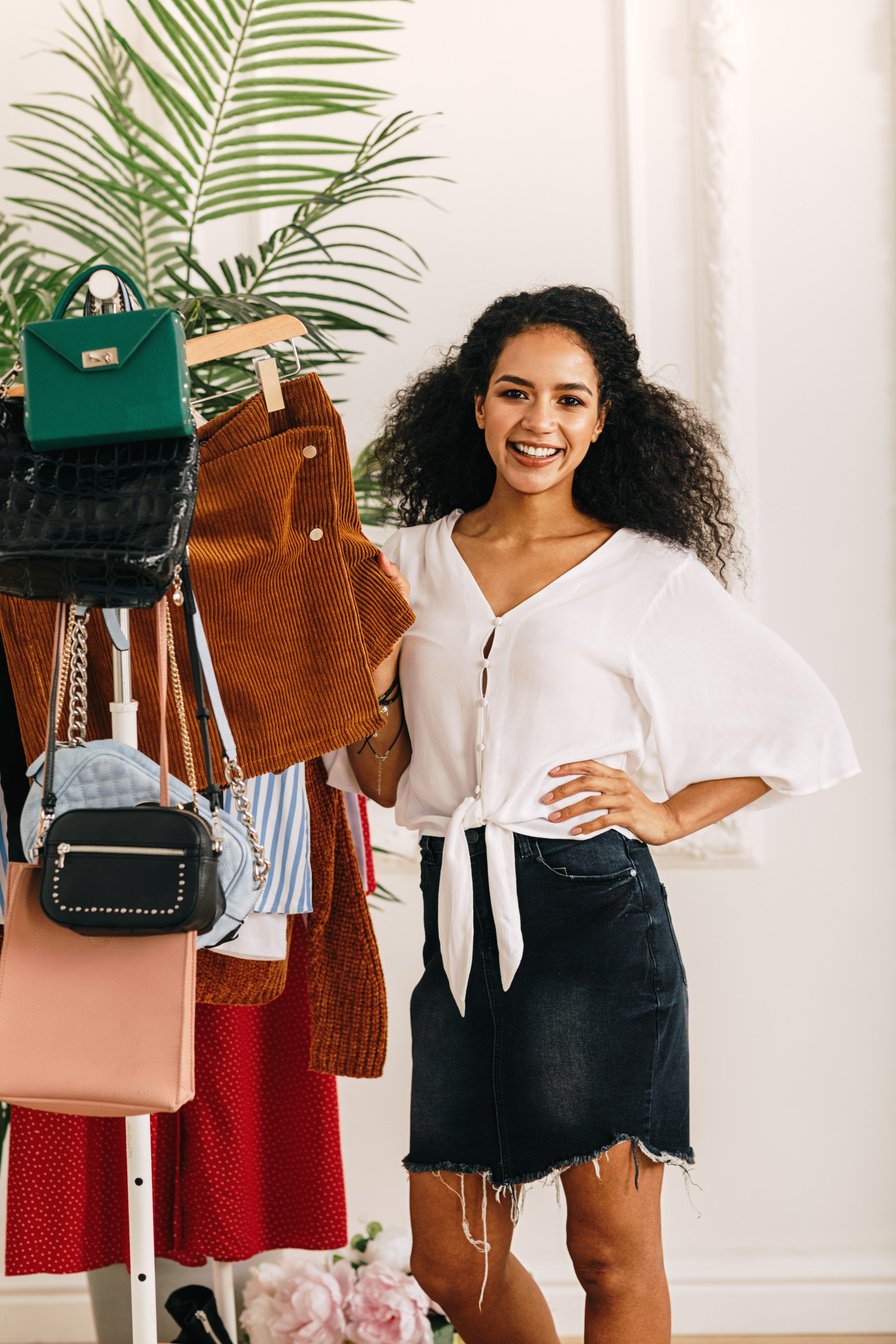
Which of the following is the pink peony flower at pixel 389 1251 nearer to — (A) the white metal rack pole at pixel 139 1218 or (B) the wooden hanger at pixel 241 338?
(A) the white metal rack pole at pixel 139 1218

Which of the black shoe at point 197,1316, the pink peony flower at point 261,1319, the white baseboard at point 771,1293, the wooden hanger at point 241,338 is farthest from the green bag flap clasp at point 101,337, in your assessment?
the white baseboard at point 771,1293

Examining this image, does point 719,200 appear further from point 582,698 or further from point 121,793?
point 121,793

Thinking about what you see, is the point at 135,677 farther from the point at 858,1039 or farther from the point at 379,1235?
the point at 858,1039

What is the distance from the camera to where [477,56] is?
109 inches

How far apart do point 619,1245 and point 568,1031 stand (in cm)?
30

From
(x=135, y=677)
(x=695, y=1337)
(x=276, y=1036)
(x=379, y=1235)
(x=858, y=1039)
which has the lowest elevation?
(x=695, y=1337)

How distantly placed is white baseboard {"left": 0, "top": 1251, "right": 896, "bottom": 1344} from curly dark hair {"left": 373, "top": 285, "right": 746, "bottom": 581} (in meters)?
1.62

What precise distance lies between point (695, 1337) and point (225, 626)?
2082 millimetres

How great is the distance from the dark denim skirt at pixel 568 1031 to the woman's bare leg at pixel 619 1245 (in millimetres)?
32

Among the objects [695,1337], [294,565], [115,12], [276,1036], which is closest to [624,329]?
[294,565]

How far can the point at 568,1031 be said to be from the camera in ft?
5.97

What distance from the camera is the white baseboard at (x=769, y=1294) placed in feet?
9.25

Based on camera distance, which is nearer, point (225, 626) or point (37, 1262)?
point (225, 626)

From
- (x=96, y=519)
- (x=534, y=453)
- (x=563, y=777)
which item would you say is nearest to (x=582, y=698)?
(x=563, y=777)
